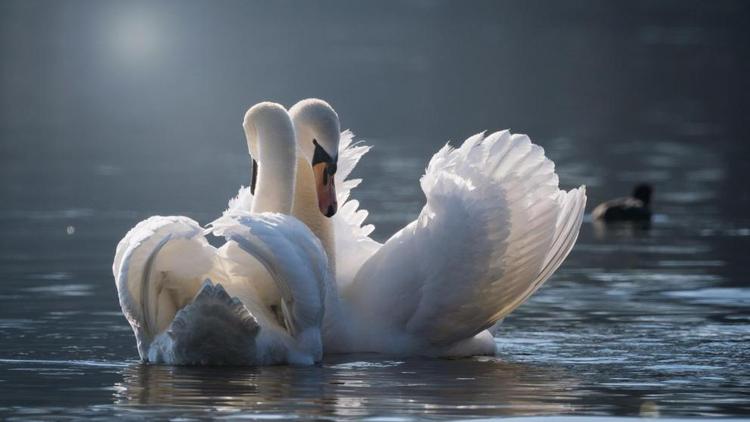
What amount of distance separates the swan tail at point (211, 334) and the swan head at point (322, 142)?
1270 millimetres

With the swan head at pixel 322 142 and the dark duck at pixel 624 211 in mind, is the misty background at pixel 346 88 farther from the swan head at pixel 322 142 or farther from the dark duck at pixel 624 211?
the swan head at pixel 322 142

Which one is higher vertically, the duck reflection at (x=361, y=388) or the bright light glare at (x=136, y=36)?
the bright light glare at (x=136, y=36)

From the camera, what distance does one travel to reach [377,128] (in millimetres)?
38562

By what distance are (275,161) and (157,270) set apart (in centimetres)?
127

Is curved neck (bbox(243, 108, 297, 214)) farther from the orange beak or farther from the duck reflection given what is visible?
the duck reflection

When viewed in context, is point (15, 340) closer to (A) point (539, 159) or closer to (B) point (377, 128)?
(A) point (539, 159)

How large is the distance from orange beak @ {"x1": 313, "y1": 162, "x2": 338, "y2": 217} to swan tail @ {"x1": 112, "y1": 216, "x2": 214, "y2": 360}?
97 cm

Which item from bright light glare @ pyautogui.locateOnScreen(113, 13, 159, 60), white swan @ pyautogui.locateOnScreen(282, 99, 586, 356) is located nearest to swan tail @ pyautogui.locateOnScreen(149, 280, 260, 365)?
white swan @ pyautogui.locateOnScreen(282, 99, 586, 356)

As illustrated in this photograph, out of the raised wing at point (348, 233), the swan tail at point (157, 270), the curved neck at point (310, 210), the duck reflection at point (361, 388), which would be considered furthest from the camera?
the raised wing at point (348, 233)

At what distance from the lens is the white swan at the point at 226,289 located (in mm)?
11344

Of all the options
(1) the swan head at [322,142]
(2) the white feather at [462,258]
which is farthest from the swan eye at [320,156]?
(2) the white feather at [462,258]

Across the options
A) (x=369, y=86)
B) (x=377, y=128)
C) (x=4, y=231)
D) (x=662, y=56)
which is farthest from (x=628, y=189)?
(x=662, y=56)

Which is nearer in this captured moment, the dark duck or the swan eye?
the swan eye

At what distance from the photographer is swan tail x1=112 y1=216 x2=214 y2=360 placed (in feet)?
37.4
